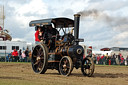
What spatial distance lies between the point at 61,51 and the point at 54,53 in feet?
1.22

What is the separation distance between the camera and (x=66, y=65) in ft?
40.5

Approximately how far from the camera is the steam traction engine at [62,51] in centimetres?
1245

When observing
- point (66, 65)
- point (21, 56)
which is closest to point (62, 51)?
point (66, 65)

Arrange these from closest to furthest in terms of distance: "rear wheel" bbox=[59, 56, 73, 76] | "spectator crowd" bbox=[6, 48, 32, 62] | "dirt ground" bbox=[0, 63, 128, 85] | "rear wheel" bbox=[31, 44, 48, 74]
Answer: "dirt ground" bbox=[0, 63, 128, 85] → "rear wheel" bbox=[59, 56, 73, 76] → "rear wheel" bbox=[31, 44, 48, 74] → "spectator crowd" bbox=[6, 48, 32, 62]

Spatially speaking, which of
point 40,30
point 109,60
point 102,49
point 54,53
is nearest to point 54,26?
point 40,30

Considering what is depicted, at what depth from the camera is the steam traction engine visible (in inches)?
490

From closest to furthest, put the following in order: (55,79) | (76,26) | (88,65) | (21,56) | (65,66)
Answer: (55,79) → (65,66) → (88,65) → (76,26) → (21,56)

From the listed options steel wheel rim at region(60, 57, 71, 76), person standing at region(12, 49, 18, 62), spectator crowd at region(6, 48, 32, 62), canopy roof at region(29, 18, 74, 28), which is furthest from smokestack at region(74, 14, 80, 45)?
spectator crowd at region(6, 48, 32, 62)

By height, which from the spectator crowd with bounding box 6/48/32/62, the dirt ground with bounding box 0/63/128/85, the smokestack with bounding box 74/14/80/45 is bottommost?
the dirt ground with bounding box 0/63/128/85

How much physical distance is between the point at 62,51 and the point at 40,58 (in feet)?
4.40

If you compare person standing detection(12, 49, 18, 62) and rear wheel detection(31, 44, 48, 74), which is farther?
person standing detection(12, 49, 18, 62)

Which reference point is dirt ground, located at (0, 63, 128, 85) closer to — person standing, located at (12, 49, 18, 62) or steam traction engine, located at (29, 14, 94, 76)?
steam traction engine, located at (29, 14, 94, 76)

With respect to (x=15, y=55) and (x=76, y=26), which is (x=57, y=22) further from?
(x=15, y=55)

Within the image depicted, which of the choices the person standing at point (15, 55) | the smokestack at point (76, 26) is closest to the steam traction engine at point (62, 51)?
the smokestack at point (76, 26)
